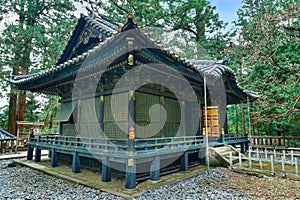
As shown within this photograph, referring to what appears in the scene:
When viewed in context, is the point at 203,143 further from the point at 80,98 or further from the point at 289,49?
the point at 289,49

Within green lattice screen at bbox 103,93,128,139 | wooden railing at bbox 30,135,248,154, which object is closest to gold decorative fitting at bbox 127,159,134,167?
wooden railing at bbox 30,135,248,154

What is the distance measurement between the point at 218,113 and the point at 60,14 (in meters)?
15.6

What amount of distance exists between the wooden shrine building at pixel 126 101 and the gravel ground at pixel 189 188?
808mm

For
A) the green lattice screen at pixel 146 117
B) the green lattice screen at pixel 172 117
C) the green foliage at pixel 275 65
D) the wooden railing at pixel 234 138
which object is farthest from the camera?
the wooden railing at pixel 234 138

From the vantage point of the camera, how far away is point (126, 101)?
22.2 ft

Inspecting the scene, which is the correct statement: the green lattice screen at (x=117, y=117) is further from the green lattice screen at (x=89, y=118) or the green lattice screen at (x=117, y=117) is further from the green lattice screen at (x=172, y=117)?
the green lattice screen at (x=172, y=117)

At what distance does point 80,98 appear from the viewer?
8664mm

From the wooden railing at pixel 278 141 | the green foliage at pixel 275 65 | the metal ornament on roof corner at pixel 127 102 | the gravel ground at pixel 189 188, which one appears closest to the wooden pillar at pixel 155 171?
the gravel ground at pixel 189 188

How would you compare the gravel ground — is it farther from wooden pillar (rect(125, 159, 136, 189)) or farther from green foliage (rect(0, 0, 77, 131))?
green foliage (rect(0, 0, 77, 131))

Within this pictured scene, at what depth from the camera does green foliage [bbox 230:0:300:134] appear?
9281 millimetres

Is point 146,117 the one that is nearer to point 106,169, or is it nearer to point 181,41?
point 106,169

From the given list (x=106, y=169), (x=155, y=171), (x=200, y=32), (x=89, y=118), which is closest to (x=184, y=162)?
(x=155, y=171)

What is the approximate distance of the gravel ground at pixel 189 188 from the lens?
5.08m

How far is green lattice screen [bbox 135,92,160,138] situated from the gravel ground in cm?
203
